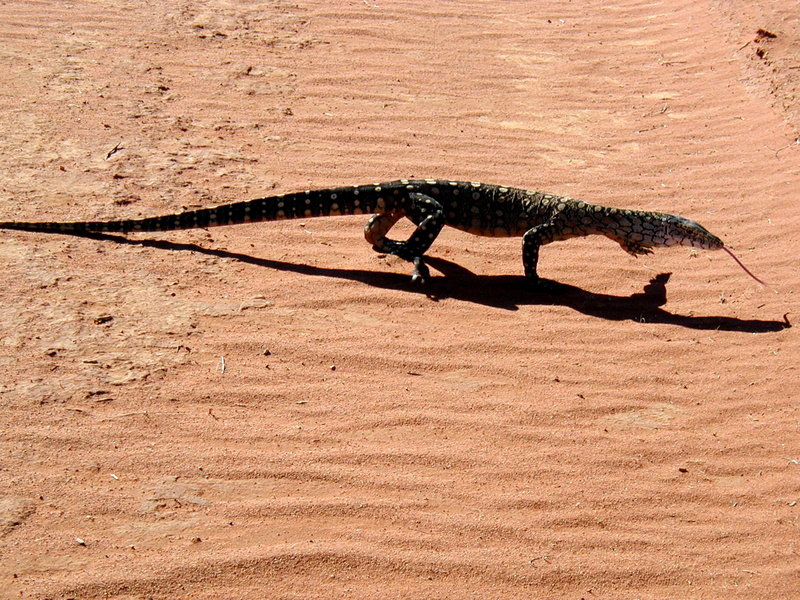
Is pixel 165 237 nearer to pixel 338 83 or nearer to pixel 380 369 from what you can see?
pixel 380 369

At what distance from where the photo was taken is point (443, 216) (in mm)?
7621

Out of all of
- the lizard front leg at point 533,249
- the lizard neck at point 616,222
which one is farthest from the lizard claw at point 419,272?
the lizard neck at point 616,222

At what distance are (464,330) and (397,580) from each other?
256cm

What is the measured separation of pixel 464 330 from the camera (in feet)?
21.9

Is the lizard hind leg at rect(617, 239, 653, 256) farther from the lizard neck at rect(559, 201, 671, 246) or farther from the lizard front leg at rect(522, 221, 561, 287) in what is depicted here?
the lizard front leg at rect(522, 221, 561, 287)

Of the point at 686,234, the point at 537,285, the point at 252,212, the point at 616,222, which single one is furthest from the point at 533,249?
the point at 252,212

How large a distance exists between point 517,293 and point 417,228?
103 cm

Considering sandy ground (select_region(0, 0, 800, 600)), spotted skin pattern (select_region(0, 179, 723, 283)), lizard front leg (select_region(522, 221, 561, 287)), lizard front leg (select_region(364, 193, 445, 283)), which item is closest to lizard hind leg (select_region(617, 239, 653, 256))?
spotted skin pattern (select_region(0, 179, 723, 283))

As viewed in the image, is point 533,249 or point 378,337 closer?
point 378,337

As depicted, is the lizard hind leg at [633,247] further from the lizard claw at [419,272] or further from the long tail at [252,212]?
the long tail at [252,212]

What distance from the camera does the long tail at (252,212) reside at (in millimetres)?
7277

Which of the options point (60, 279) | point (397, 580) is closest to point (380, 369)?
point (397, 580)

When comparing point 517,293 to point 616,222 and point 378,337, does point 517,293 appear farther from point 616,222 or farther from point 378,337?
point 378,337

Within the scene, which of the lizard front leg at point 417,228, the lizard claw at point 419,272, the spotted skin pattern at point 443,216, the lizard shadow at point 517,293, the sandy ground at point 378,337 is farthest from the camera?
the lizard front leg at point 417,228
